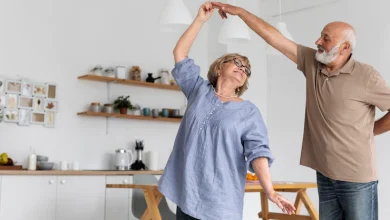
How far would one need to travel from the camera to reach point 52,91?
6410mm

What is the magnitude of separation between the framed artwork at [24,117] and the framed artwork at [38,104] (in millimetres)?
98

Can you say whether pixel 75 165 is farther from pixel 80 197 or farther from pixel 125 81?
pixel 125 81

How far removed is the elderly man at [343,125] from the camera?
116 inches

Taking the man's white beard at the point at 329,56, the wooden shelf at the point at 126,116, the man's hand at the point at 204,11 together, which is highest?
the man's hand at the point at 204,11

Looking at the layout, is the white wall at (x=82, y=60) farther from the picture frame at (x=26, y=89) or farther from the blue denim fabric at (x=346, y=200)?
the blue denim fabric at (x=346, y=200)

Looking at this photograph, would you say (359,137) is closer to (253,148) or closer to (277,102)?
(253,148)

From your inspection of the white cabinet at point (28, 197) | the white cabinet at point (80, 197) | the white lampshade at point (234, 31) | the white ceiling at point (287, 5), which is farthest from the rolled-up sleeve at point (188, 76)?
the white ceiling at point (287, 5)

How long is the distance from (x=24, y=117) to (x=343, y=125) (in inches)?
162

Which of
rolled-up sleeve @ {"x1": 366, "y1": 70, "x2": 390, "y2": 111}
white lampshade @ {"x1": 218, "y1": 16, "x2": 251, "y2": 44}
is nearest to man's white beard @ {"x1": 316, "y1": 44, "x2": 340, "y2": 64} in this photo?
rolled-up sleeve @ {"x1": 366, "y1": 70, "x2": 390, "y2": 111}

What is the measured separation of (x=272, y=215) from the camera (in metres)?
5.56

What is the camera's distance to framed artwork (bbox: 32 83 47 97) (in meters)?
6.29

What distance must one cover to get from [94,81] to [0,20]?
1.26m

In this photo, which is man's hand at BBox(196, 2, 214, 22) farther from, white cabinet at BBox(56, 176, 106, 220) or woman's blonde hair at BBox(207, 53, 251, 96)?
white cabinet at BBox(56, 176, 106, 220)

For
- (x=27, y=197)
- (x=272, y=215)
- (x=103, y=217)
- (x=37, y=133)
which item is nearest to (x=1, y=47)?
(x=37, y=133)
